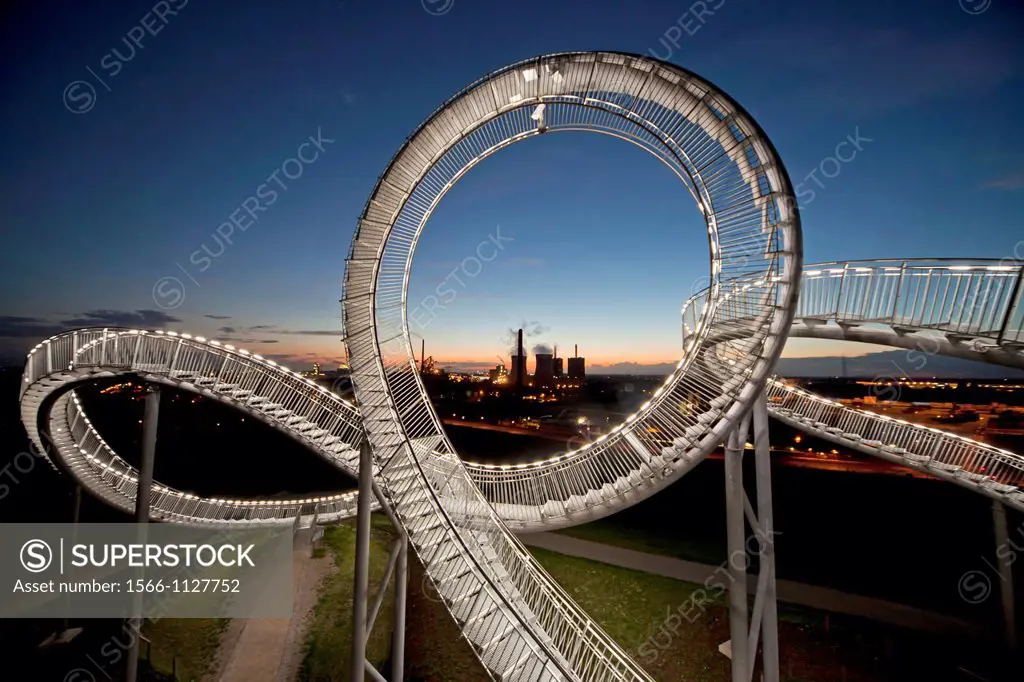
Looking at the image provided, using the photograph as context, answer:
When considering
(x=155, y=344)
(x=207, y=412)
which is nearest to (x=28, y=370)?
(x=155, y=344)

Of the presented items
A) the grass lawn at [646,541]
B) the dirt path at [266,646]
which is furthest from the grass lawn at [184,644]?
the grass lawn at [646,541]

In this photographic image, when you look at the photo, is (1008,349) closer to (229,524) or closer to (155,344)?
(155,344)

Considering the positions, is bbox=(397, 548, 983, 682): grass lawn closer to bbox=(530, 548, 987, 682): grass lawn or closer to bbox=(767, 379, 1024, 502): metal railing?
bbox=(530, 548, 987, 682): grass lawn

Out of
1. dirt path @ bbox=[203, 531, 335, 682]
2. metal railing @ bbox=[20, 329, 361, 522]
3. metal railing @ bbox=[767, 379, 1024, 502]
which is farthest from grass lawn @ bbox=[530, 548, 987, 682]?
metal railing @ bbox=[20, 329, 361, 522]

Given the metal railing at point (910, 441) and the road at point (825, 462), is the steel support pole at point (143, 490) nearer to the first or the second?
the metal railing at point (910, 441)

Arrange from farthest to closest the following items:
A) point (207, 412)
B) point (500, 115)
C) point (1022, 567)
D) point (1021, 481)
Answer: point (207, 412), point (1022, 567), point (1021, 481), point (500, 115)

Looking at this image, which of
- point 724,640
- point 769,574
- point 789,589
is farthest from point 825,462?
point 769,574
